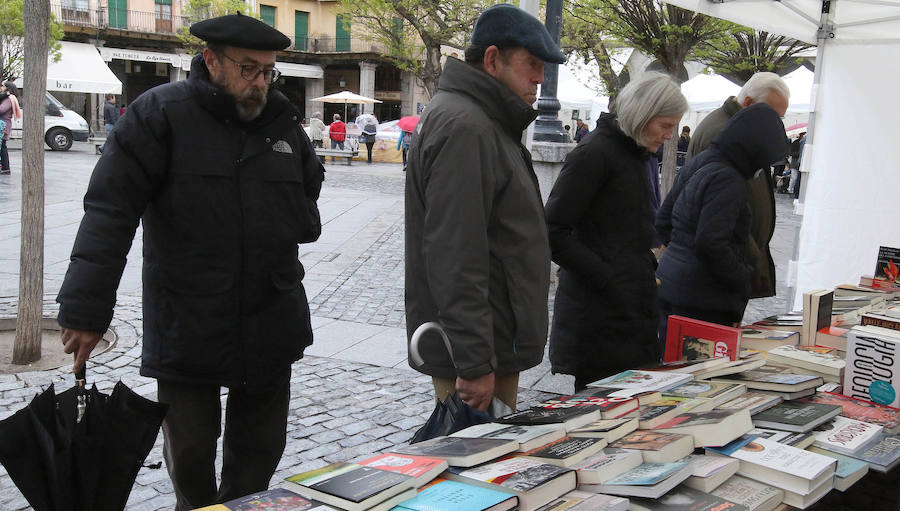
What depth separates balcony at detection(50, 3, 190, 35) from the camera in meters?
37.9

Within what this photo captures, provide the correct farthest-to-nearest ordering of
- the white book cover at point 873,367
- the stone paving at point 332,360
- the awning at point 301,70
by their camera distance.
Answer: the awning at point 301,70 → the stone paving at point 332,360 → the white book cover at point 873,367

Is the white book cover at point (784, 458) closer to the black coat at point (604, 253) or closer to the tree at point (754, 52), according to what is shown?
the black coat at point (604, 253)

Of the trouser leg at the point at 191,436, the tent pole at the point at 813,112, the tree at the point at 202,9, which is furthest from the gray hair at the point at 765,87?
the tree at the point at 202,9

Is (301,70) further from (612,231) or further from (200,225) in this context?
(200,225)

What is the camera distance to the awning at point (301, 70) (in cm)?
4519

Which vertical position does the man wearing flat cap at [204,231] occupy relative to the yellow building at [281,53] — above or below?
below

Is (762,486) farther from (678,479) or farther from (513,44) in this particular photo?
(513,44)

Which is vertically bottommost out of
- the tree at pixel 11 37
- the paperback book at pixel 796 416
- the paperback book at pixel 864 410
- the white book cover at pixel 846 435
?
the paperback book at pixel 864 410

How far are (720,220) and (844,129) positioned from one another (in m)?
3.26

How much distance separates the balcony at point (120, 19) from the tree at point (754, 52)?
105 ft

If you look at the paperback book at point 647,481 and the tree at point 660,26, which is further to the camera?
the tree at point 660,26

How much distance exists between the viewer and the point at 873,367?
108 inches

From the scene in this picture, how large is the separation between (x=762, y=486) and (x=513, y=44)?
140cm

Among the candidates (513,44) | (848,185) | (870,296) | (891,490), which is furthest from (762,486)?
(848,185)
